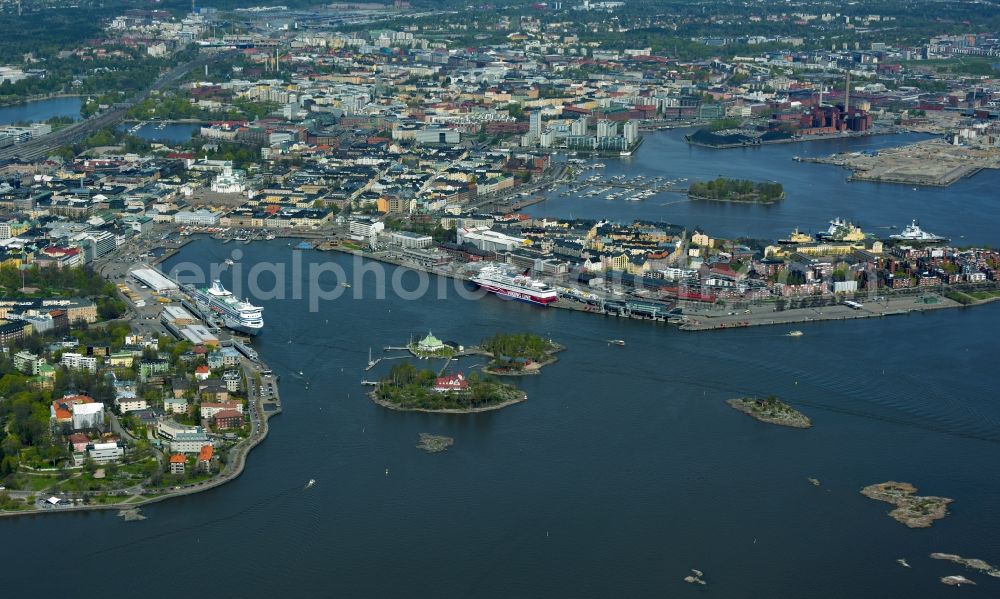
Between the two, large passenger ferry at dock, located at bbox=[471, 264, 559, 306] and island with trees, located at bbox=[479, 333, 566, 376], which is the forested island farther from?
island with trees, located at bbox=[479, 333, 566, 376]

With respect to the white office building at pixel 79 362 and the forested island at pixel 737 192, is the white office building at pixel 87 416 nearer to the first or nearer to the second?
the white office building at pixel 79 362

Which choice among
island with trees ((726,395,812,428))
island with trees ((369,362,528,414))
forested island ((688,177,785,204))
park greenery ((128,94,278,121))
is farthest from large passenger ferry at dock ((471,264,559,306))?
park greenery ((128,94,278,121))

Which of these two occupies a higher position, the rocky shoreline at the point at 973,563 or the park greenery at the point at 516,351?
the park greenery at the point at 516,351

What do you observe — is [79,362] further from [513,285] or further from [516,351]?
[513,285]

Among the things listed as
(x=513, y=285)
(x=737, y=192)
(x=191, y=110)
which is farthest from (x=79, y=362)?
(x=191, y=110)

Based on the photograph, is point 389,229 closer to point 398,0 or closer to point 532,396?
point 532,396

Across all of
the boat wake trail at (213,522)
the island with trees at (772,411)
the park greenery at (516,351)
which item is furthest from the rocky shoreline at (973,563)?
the park greenery at (516,351)
